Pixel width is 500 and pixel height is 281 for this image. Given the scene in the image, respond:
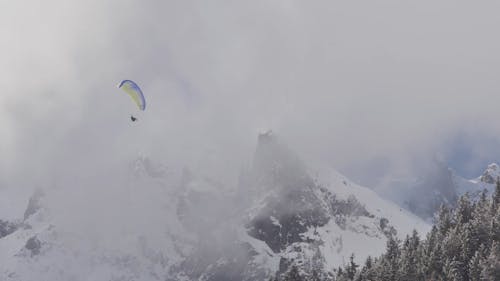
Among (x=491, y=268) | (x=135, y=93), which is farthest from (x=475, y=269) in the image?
(x=135, y=93)

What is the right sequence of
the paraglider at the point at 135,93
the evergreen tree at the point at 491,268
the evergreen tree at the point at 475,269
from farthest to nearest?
1. the paraglider at the point at 135,93
2. the evergreen tree at the point at 475,269
3. the evergreen tree at the point at 491,268

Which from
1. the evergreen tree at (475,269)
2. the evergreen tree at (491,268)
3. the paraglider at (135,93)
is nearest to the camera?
the evergreen tree at (491,268)

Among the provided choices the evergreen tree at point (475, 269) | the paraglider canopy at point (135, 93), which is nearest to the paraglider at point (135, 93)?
the paraglider canopy at point (135, 93)

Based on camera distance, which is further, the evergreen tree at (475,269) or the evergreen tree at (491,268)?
the evergreen tree at (475,269)

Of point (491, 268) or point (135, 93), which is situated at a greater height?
point (135, 93)

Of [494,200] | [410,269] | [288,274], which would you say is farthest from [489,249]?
[288,274]

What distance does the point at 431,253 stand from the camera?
13212cm

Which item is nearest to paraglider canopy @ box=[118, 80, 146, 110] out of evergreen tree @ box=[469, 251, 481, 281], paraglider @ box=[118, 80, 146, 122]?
paraglider @ box=[118, 80, 146, 122]

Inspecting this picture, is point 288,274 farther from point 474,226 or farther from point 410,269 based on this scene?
point 474,226

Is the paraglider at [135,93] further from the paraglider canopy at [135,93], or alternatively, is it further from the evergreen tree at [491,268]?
the evergreen tree at [491,268]

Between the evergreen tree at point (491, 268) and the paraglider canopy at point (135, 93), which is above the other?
the paraglider canopy at point (135, 93)

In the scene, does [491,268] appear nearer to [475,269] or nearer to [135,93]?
[475,269]

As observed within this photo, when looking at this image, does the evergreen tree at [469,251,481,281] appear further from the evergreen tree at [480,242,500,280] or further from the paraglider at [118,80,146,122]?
the paraglider at [118,80,146,122]

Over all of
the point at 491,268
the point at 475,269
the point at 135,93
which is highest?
the point at 135,93
